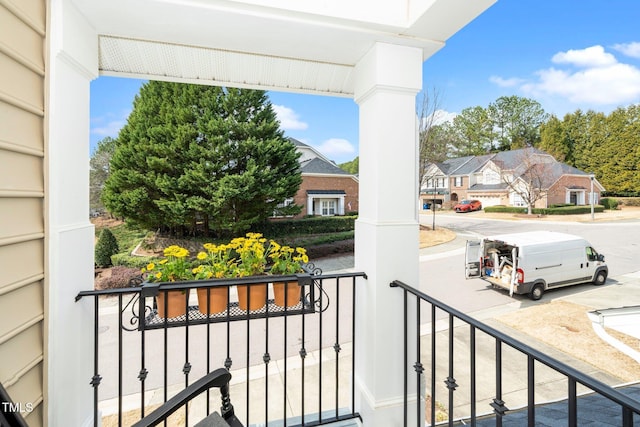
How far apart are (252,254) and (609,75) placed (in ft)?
18.9

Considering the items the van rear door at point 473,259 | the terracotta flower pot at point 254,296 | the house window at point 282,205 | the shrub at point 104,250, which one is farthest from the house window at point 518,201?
the shrub at point 104,250

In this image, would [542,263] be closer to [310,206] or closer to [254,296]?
[254,296]

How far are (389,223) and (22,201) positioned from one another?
4.30ft

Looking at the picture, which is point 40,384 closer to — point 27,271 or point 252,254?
point 27,271

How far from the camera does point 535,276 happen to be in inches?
164

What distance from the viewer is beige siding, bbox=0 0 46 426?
77 cm

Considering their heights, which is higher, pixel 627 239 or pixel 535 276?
pixel 627 239

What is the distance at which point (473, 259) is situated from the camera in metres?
4.65

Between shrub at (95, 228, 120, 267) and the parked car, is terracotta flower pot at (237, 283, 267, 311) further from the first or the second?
shrub at (95, 228, 120, 267)

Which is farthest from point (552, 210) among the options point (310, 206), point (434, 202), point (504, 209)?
point (310, 206)

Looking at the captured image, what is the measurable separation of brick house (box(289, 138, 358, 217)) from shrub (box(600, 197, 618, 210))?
4.95m

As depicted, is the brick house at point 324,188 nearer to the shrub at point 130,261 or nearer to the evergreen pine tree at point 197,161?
the evergreen pine tree at point 197,161

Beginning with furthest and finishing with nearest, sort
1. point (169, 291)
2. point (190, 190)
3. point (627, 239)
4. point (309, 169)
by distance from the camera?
point (309, 169), point (190, 190), point (627, 239), point (169, 291)

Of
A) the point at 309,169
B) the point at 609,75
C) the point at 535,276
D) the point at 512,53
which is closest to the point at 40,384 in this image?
the point at 535,276
